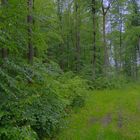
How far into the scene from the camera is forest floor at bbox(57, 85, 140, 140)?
8.25 metres

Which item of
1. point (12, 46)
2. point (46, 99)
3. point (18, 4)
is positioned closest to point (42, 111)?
point (46, 99)

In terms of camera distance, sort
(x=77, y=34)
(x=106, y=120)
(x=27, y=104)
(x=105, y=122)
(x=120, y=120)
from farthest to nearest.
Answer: (x=77, y=34) < (x=106, y=120) < (x=120, y=120) < (x=105, y=122) < (x=27, y=104)

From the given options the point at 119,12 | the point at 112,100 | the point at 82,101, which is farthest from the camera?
the point at 119,12

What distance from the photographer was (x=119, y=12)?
30.7 metres

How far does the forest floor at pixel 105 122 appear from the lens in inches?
325

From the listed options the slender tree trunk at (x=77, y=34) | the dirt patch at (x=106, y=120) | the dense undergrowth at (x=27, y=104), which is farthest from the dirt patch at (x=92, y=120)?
the slender tree trunk at (x=77, y=34)

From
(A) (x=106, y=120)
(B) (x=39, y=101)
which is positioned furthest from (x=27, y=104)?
(A) (x=106, y=120)

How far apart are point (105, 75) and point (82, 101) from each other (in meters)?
10.9

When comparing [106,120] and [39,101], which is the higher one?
[39,101]

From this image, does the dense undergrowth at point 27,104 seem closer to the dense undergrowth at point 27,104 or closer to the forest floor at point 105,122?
the dense undergrowth at point 27,104

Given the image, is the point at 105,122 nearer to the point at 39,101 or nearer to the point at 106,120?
the point at 106,120

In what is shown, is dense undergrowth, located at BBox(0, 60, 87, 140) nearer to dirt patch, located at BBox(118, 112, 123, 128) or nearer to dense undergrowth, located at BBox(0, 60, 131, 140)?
dense undergrowth, located at BBox(0, 60, 131, 140)

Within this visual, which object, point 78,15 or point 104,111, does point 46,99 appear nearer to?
point 104,111

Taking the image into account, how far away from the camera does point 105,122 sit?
999 centimetres
